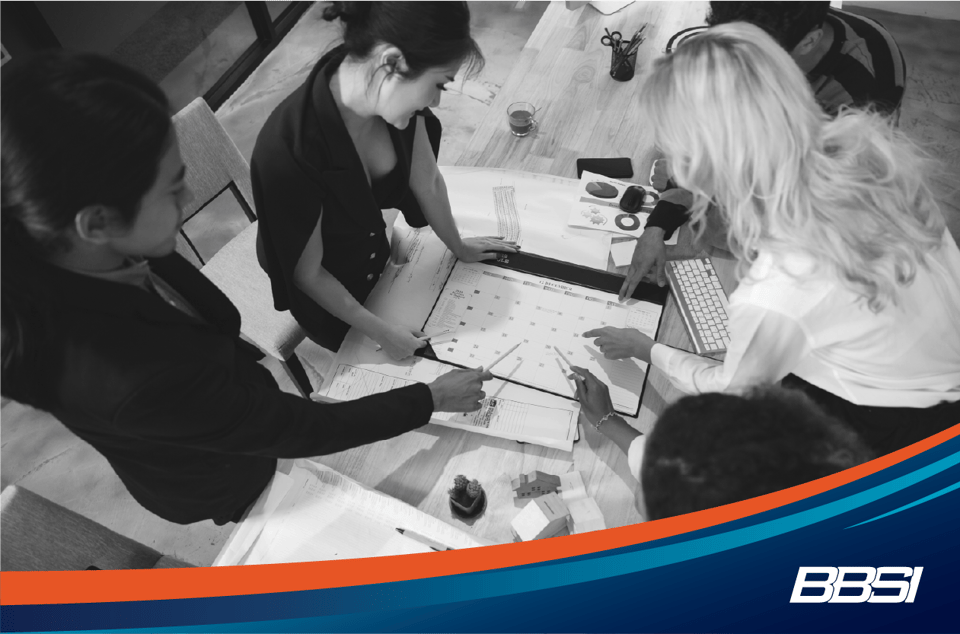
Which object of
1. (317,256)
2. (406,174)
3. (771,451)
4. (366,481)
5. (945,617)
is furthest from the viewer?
(406,174)

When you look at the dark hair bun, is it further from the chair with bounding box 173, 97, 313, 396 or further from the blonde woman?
the chair with bounding box 173, 97, 313, 396

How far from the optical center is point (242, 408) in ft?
3.29

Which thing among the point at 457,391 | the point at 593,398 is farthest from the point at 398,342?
the point at 593,398

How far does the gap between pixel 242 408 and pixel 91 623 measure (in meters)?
0.47

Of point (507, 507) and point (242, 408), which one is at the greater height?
point (242, 408)

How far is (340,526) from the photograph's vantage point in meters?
1.25

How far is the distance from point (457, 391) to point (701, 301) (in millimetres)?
666

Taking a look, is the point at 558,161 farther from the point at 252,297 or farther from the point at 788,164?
the point at 252,297

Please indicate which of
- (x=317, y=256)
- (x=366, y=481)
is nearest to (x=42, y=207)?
(x=317, y=256)

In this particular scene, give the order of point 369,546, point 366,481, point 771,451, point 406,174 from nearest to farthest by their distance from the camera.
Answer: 1. point 771,451
2. point 369,546
3. point 366,481
4. point 406,174

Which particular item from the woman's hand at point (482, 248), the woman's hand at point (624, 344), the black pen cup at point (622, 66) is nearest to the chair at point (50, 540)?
the woman's hand at point (482, 248)

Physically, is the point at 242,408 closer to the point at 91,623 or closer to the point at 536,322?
the point at 91,623

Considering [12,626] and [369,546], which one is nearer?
[12,626]

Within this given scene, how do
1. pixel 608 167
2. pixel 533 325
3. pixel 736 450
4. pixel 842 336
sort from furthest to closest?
1. pixel 608 167
2. pixel 533 325
3. pixel 842 336
4. pixel 736 450
